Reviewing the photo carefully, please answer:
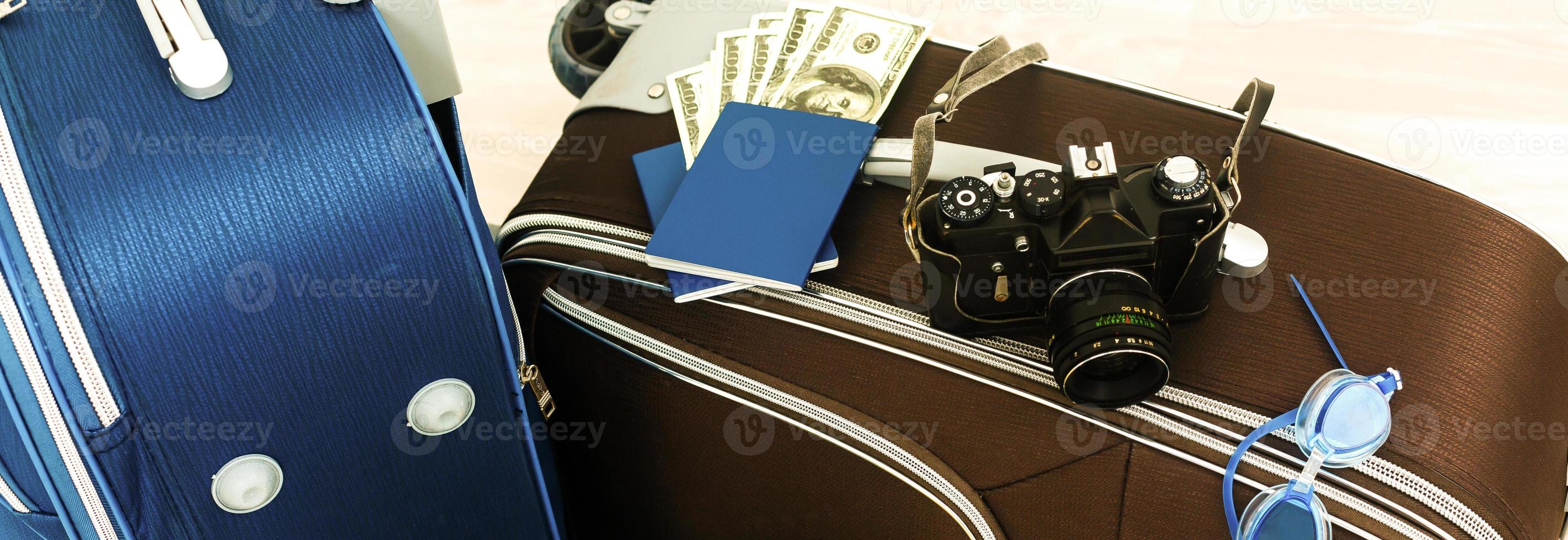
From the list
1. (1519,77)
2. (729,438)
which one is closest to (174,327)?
(729,438)

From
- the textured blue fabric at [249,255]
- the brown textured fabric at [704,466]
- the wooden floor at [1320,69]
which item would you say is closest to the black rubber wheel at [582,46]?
the wooden floor at [1320,69]

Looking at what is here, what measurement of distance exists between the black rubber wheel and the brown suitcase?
0.82 ft

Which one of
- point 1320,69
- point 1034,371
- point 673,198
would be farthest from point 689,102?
point 1320,69

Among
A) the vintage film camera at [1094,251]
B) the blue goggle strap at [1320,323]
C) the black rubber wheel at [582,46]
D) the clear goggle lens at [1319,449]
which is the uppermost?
the black rubber wheel at [582,46]

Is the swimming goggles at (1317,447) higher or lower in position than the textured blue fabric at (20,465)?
lower

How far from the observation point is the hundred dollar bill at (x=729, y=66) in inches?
34.3

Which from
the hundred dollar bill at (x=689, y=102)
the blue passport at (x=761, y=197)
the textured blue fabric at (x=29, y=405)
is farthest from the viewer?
the hundred dollar bill at (x=689, y=102)

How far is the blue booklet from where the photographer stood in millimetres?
745

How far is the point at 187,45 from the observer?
1.82 feet

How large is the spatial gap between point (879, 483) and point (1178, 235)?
0.25 metres

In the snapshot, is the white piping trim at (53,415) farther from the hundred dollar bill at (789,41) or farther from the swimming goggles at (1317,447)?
the swimming goggles at (1317,447)

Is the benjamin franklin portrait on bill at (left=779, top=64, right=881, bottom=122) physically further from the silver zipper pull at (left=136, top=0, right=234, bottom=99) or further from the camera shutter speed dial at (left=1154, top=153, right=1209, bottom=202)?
the silver zipper pull at (left=136, top=0, right=234, bottom=99)

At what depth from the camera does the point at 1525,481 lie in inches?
25.5

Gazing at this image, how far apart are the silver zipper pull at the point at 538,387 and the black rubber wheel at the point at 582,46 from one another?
44 cm
